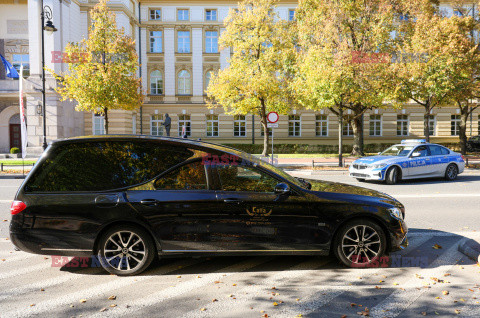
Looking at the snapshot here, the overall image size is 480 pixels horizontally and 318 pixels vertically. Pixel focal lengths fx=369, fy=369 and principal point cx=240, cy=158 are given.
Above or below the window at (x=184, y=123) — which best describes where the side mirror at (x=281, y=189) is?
below

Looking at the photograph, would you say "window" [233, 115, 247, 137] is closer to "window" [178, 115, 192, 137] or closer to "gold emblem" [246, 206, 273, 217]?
"window" [178, 115, 192, 137]

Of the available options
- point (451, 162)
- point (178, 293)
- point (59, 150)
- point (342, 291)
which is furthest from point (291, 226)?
point (451, 162)

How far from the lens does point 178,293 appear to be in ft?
13.9

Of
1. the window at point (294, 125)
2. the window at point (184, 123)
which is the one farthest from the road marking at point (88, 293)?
the window at point (294, 125)

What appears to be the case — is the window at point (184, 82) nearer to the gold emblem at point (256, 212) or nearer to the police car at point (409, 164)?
the police car at point (409, 164)

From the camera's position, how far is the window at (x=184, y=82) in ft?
125

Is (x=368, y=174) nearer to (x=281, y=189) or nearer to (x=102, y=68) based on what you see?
(x=281, y=189)

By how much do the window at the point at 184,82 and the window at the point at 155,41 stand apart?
3266 millimetres

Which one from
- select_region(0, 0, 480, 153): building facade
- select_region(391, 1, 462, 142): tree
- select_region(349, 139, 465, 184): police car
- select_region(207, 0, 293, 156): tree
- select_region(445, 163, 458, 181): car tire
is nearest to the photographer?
select_region(349, 139, 465, 184): police car

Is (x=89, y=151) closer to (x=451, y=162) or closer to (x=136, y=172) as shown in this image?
(x=136, y=172)

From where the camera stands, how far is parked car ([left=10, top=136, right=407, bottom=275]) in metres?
4.66

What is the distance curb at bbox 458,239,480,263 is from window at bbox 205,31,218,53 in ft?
116

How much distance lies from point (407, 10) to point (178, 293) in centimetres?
2506

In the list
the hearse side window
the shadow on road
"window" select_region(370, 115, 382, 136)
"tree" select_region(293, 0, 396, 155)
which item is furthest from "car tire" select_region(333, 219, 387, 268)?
"window" select_region(370, 115, 382, 136)
